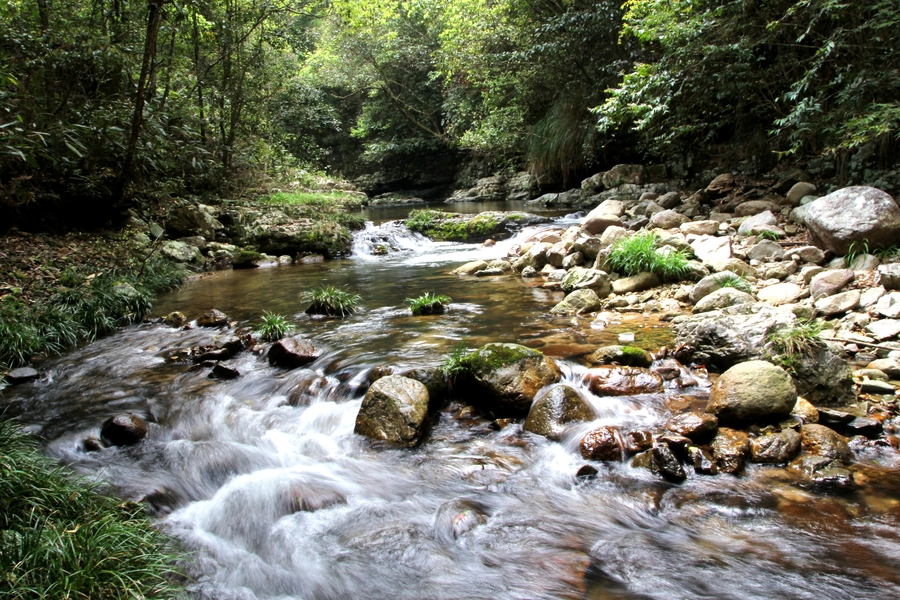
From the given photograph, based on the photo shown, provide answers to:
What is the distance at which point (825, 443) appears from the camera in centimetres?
355

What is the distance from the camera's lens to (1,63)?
773 centimetres

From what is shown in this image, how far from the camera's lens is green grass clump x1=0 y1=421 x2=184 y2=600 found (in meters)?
2.22

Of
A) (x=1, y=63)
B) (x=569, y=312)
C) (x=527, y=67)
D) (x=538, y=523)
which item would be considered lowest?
(x=538, y=523)

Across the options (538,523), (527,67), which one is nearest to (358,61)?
(527,67)

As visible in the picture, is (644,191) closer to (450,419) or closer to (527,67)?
(527,67)

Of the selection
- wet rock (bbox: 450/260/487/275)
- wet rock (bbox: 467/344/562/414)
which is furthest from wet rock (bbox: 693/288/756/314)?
wet rock (bbox: 450/260/487/275)

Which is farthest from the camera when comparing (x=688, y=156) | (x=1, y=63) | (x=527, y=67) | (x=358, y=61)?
(x=358, y=61)

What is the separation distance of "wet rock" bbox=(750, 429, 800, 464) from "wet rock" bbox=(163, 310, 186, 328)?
22.9 feet

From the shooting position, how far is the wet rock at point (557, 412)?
4164 mm

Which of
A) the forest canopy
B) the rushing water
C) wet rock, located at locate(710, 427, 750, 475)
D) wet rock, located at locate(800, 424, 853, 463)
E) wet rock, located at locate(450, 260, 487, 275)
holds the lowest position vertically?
the rushing water

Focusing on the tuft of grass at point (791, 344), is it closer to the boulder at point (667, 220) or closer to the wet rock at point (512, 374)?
the wet rock at point (512, 374)

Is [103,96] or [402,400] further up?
[103,96]

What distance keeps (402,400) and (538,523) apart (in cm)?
153

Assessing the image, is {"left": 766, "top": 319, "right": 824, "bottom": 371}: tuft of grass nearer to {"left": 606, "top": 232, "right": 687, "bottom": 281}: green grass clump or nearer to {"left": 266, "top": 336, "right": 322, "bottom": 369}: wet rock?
{"left": 606, "top": 232, "right": 687, "bottom": 281}: green grass clump
